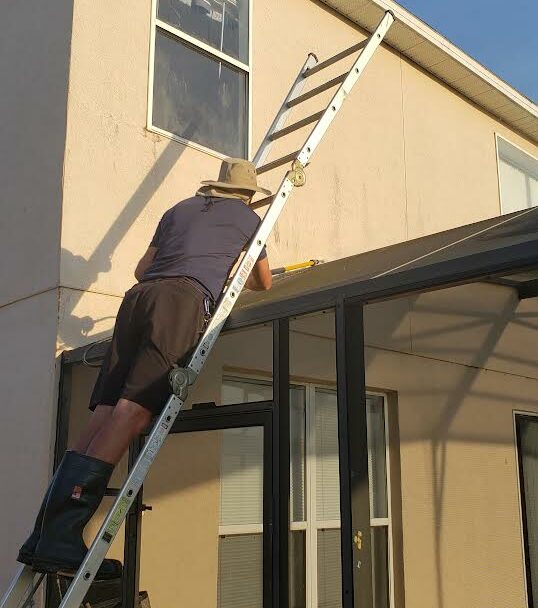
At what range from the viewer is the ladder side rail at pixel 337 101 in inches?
144

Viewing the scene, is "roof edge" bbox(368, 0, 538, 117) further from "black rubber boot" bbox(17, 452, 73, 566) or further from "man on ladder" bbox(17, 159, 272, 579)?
"black rubber boot" bbox(17, 452, 73, 566)

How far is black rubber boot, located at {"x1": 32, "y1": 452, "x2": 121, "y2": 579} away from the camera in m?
2.47

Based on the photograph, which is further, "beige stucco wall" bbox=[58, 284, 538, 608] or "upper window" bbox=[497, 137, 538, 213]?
"upper window" bbox=[497, 137, 538, 213]

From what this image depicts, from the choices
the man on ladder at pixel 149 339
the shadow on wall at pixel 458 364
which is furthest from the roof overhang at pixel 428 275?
the shadow on wall at pixel 458 364

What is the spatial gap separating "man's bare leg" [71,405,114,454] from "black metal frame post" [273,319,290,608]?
85 centimetres

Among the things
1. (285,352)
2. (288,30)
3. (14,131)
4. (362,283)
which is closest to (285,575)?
(285,352)

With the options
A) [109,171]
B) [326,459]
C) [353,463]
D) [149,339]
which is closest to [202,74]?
[109,171]

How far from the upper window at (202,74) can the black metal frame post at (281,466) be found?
8.52 ft

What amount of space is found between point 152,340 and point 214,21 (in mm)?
4082

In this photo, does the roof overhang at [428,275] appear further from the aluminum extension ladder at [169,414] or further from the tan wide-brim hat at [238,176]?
the tan wide-brim hat at [238,176]

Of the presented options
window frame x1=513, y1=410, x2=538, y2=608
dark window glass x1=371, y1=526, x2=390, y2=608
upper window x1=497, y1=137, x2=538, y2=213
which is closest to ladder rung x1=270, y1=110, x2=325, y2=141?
dark window glass x1=371, y1=526, x2=390, y2=608

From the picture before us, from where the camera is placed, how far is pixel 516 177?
9.35 metres

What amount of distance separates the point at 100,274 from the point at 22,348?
0.69 m

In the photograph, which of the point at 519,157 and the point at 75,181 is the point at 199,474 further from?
the point at 519,157
